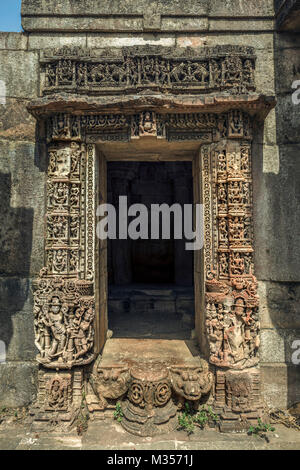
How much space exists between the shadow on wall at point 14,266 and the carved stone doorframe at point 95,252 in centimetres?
49

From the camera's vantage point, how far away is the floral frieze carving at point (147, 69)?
4102mm

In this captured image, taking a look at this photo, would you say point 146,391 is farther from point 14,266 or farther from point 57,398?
point 14,266

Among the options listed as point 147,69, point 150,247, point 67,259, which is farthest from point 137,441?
point 150,247

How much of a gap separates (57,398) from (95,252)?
202 centimetres

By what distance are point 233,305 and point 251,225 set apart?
114 centimetres

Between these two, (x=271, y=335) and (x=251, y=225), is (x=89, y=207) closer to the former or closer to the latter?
(x=251, y=225)

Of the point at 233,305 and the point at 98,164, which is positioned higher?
the point at 98,164

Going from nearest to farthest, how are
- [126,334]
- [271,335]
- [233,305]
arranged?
[233,305], [271,335], [126,334]

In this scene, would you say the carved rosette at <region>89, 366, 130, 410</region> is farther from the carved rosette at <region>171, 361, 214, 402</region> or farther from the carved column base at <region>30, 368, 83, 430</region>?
the carved rosette at <region>171, 361, 214, 402</region>

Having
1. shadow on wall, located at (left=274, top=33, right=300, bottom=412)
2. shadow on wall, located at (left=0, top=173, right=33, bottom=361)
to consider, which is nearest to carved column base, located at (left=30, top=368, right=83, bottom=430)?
shadow on wall, located at (left=0, top=173, right=33, bottom=361)

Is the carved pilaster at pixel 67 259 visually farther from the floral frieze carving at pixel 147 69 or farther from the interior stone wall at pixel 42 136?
the floral frieze carving at pixel 147 69

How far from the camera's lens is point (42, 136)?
4.39 m

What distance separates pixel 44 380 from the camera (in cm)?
401

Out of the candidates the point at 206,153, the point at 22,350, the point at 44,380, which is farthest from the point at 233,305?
the point at 22,350
